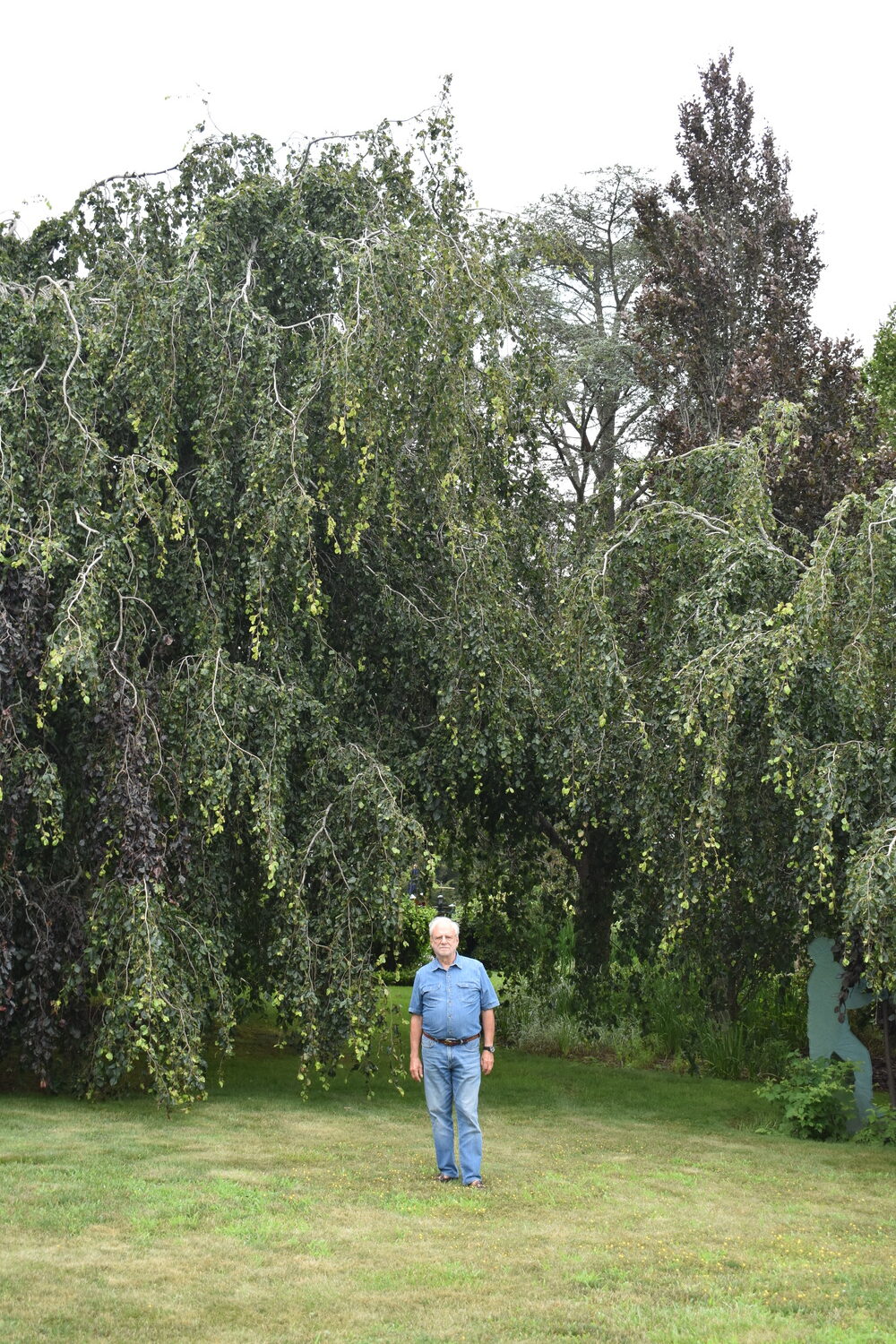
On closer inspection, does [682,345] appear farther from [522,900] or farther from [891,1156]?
[891,1156]

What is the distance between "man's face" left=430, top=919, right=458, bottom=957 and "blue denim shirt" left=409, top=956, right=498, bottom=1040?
0.07m

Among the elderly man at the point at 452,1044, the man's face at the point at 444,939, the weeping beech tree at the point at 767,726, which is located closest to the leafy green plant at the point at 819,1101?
the weeping beech tree at the point at 767,726

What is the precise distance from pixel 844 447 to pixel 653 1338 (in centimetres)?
968

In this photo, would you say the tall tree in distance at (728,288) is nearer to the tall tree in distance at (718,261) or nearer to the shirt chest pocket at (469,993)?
the tall tree in distance at (718,261)

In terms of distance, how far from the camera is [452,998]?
6.30 metres

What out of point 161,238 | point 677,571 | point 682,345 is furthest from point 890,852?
point 682,345

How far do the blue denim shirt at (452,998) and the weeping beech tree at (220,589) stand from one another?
1.31 m

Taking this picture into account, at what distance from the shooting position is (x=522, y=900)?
1112cm

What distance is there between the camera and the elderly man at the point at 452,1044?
6.25 m

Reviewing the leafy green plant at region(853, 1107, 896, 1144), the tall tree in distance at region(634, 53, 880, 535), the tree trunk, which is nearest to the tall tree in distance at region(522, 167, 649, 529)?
the tall tree in distance at region(634, 53, 880, 535)

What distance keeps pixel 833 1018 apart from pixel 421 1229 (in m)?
4.08

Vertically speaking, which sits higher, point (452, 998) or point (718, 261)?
point (718, 261)

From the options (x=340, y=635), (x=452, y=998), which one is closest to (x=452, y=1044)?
(x=452, y=998)

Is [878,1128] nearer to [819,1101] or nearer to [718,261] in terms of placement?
[819,1101]
